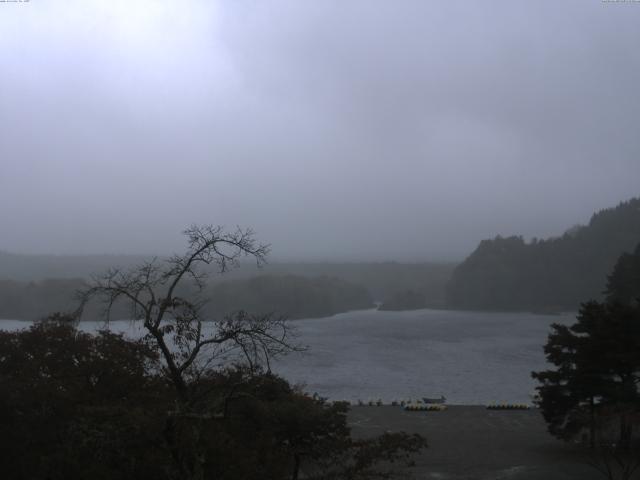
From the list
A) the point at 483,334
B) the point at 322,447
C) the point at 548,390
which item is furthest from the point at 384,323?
the point at 322,447

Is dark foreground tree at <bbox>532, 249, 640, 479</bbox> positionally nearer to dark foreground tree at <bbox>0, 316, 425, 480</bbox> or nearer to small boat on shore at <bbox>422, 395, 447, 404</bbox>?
dark foreground tree at <bbox>0, 316, 425, 480</bbox>

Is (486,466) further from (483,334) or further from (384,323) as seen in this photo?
(384,323)

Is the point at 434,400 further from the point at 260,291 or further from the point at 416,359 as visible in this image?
the point at 260,291

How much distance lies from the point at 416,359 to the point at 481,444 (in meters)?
15.7

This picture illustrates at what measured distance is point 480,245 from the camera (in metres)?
65.3

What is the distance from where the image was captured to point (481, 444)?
12.1 m

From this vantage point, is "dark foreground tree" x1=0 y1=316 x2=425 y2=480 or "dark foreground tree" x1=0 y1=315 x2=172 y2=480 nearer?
"dark foreground tree" x1=0 y1=316 x2=425 y2=480

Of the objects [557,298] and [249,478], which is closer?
[249,478]

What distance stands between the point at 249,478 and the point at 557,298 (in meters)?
58.5

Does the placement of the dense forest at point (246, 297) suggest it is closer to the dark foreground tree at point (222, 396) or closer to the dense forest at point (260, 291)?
the dense forest at point (260, 291)

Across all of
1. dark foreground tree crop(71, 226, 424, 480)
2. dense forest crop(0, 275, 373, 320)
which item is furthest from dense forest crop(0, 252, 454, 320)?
dark foreground tree crop(71, 226, 424, 480)

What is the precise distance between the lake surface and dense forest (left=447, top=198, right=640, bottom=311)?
13387mm

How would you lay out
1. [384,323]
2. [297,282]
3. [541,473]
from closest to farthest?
[541,473]
[384,323]
[297,282]

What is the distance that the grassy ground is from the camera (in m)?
9.73
